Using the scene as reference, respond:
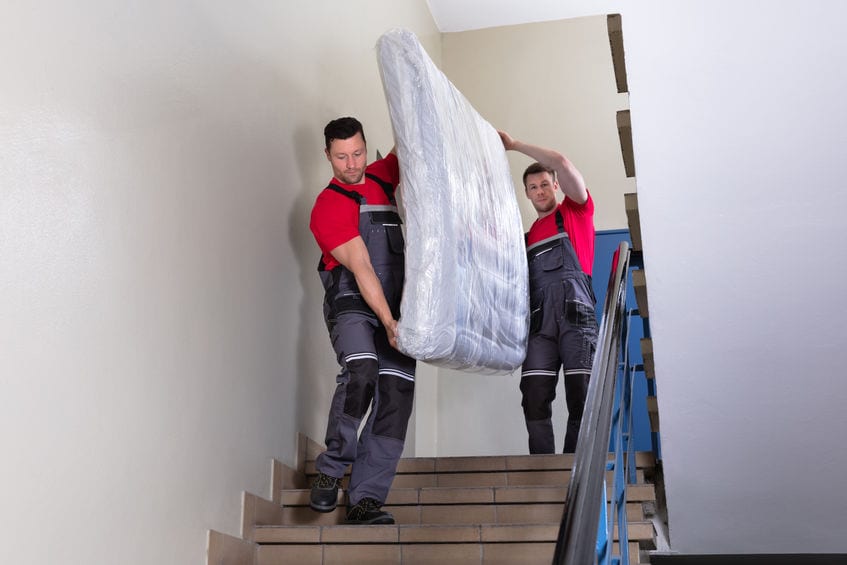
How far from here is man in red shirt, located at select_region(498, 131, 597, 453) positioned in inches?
135

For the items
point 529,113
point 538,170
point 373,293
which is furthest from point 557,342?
point 529,113

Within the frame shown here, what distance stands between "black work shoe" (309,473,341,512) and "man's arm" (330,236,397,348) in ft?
1.42

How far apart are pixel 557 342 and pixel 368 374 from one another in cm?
91

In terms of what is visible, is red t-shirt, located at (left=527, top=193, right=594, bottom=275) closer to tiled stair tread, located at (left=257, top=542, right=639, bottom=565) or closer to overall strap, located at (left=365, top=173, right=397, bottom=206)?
overall strap, located at (left=365, top=173, right=397, bottom=206)

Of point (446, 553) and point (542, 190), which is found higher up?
point (542, 190)

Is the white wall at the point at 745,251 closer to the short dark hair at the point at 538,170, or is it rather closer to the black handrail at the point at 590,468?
the black handrail at the point at 590,468

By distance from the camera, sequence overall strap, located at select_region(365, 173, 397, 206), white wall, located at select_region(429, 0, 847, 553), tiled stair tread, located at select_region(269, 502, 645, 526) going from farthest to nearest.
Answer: overall strap, located at select_region(365, 173, 397, 206), tiled stair tread, located at select_region(269, 502, 645, 526), white wall, located at select_region(429, 0, 847, 553)

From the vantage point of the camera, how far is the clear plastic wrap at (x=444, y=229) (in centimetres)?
274

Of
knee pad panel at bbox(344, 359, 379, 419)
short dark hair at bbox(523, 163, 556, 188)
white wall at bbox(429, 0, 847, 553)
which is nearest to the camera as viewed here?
white wall at bbox(429, 0, 847, 553)

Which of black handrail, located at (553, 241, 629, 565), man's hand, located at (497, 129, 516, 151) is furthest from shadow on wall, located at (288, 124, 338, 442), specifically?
black handrail, located at (553, 241, 629, 565)

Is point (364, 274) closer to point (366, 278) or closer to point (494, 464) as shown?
point (366, 278)

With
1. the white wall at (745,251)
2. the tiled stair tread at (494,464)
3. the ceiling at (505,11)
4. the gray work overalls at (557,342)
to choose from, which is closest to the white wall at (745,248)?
the white wall at (745,251)

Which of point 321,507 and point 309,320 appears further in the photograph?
point 309,320

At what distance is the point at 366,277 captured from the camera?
2.86 m
